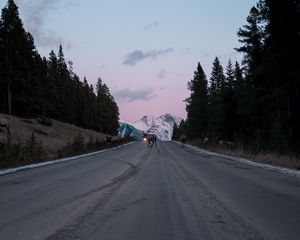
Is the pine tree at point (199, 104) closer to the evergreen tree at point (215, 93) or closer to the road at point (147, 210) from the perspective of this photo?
the evergreen tree at point (215, 93)

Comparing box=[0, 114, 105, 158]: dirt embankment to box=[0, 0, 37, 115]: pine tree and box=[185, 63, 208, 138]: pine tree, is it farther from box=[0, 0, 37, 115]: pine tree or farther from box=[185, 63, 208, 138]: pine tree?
box=[185, 63, 208, 138]: pine tree

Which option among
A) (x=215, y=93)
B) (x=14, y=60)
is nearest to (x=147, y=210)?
(x=14, y=60)

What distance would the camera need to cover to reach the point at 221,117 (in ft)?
232

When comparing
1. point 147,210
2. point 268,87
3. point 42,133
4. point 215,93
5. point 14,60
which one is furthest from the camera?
point 215,93

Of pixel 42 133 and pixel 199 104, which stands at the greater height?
pixel 199 104

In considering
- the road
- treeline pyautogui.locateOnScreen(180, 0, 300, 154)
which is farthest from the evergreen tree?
the road

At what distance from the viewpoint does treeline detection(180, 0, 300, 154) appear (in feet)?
127

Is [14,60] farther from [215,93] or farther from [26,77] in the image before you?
[215,93]

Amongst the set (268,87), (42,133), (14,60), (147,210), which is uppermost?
(14,60)

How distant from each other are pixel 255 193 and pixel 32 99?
194 feet

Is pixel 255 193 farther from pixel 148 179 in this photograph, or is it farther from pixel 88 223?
pixel 88 223

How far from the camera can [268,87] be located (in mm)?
52250

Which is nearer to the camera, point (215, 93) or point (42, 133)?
point (42, 133)

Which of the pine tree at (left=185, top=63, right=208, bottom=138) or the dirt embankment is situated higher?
the pine tree at (left=185, top=63, right=208, bottom=138)
